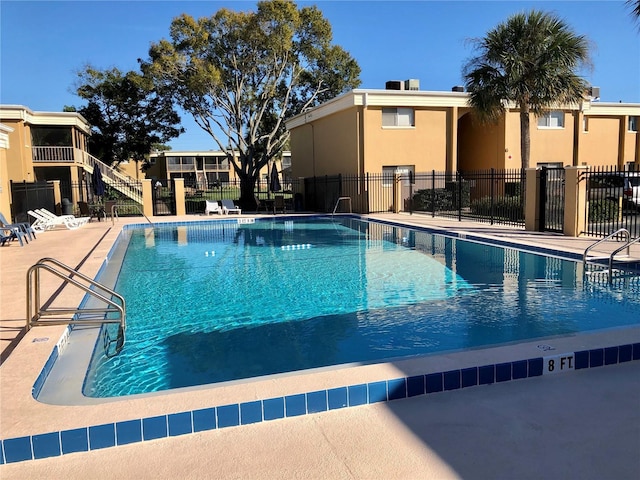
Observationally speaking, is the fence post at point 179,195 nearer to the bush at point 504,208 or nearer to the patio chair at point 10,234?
the patio chair at point 10,234

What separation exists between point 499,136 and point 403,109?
5187 mm

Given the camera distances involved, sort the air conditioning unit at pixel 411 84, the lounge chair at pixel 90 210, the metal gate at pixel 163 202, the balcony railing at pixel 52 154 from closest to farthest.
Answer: the lounge chair at pixel 90 210 → the metal gate at pixel 163 202 → the air conditioning unit at pixel 411 84 → the balcony railing at pixel 52 154

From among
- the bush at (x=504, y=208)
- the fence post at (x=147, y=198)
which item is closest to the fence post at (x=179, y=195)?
the fence post at (x=147, y=198)

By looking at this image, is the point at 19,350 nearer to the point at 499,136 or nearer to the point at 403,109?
the point at 403,109

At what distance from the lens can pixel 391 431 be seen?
3205 mm

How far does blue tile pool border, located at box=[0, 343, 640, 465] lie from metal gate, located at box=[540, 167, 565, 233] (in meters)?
10.1

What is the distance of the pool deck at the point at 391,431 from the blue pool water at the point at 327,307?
118 centimetres

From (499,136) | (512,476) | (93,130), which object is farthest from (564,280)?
(93,130)

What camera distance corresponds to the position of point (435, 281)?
341 inches

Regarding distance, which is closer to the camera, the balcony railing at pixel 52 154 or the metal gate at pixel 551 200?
the metal gate at pixel 551 200

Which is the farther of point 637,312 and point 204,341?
point 637,312

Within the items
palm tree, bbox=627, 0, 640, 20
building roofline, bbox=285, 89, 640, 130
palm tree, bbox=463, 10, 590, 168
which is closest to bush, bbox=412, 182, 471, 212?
building roofline, bbox=285, 89, 640, 130

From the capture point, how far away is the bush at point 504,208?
54.9ft

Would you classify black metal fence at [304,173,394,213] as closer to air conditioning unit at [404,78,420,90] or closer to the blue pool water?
air conditioning unit at [404,78,420,90]
